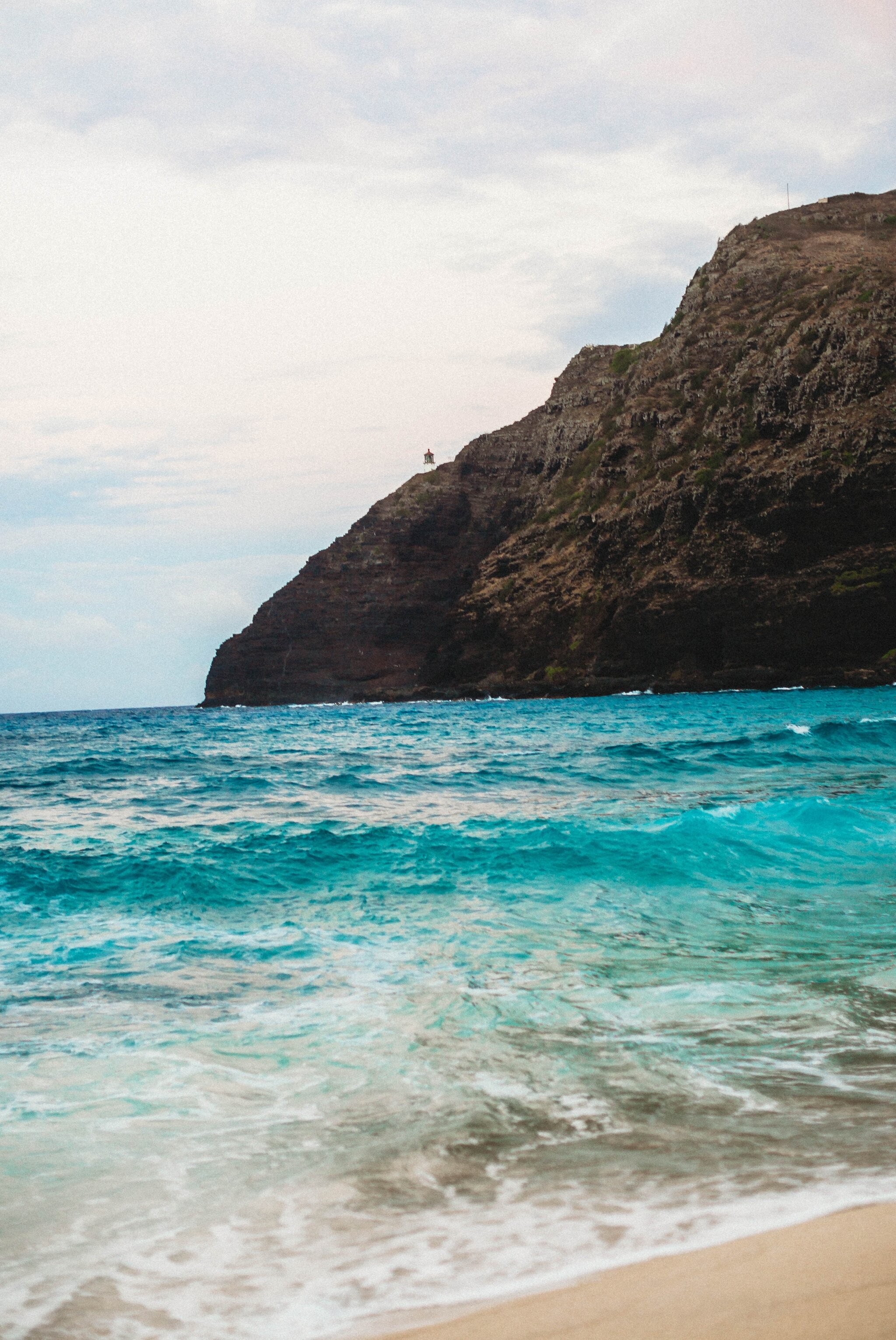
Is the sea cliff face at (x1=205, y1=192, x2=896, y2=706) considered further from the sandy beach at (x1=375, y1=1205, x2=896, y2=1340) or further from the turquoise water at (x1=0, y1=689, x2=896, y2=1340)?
the sandy beach at (x1=375, y1=1205, x2=896, y2=1340)

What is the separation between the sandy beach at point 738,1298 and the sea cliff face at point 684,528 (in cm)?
7356

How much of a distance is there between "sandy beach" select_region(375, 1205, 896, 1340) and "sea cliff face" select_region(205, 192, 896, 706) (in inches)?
2896

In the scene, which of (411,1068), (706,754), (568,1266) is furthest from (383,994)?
(706,754)

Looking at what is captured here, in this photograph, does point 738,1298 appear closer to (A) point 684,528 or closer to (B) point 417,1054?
(B) point 417,1054

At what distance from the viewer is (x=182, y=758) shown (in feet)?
99.7

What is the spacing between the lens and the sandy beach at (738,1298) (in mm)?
2459

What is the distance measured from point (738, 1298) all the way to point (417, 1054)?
285 cm

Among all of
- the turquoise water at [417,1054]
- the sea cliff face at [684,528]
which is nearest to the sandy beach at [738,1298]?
the turquoise water at [417,1054]

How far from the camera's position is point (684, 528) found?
83.9 meters

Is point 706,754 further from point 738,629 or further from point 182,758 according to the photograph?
point 738,629

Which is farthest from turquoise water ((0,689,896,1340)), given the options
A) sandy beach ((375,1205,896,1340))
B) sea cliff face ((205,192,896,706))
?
sea cliff face ((205,192,896,706))

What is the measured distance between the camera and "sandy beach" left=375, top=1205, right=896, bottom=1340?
2.46m

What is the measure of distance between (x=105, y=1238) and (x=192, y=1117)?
3.80 feet

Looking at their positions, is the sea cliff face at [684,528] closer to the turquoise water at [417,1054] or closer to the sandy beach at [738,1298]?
the turquoise water at [417,1054]
